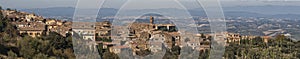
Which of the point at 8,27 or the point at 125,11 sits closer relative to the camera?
the point at 125,11

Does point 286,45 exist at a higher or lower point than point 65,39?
lower

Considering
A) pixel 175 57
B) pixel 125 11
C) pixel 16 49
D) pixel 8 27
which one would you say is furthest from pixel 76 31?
pixel 125 11

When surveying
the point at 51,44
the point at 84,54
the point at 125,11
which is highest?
the point at 125,11

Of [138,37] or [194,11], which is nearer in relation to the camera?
[194,11]

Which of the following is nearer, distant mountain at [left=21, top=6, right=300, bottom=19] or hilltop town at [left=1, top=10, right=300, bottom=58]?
distant mountain at [left=21, top=6, right=300, bottom=19]

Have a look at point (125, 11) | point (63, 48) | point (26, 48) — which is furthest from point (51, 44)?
point (125, 11)

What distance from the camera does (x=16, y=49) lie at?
8.80 meters

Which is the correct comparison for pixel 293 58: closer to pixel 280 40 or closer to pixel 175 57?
pixel 280 40

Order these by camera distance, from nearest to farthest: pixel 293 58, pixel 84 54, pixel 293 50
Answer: pixel 84 54, pixel 293 58, pixel 293 50

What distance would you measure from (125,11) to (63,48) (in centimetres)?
594

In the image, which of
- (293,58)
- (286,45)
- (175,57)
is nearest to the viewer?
(175,57)

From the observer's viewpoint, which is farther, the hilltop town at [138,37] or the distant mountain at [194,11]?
the hilltop town at [138,37]

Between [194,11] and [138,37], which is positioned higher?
[194,11]

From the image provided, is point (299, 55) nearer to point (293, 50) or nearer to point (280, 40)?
point (293, 50)
